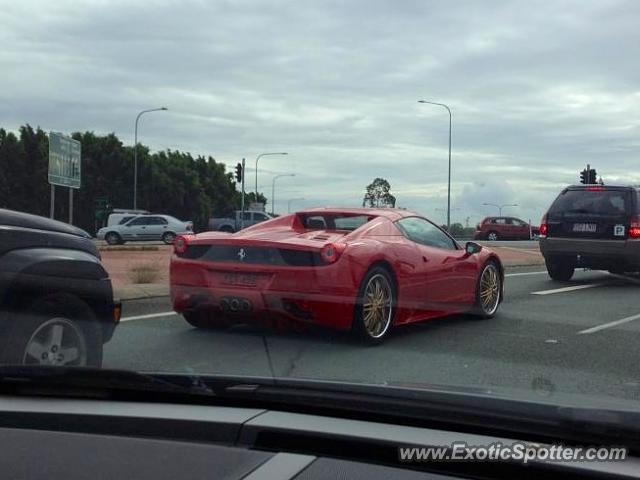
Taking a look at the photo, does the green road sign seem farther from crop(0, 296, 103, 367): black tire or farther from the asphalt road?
crop(0, 296, 103, 367): black tire

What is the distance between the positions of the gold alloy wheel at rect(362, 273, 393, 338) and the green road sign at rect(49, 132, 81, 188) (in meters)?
12.1

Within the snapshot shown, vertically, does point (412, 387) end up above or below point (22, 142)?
below

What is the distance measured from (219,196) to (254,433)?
250 feet

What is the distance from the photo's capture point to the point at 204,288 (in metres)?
7.46

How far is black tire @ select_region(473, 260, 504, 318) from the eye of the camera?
9.44m

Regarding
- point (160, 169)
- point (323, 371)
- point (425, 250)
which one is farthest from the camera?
point (160, 169)

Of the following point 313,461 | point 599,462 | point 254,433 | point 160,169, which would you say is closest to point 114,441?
point 254,433

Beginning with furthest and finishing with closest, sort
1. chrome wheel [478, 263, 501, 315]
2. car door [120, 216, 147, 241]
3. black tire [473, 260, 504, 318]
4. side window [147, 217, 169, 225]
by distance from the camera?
side window [147, 217, 169, 225] → car door [120, 216, 147, 241] → chrome wheel [478, 263, 501, 315] → black tire [473, 260, 504, 318]

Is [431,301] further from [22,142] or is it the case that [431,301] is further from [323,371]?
[22,142]

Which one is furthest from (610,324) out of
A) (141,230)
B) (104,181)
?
(104,181)

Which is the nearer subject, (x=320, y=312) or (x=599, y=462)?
(x=599, y=462)

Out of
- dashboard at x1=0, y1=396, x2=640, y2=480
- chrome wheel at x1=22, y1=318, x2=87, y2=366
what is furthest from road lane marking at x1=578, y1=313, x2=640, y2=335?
dashboard at x1=0, y1=396, x2=640, y2=480

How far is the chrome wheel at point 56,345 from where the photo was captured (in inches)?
193

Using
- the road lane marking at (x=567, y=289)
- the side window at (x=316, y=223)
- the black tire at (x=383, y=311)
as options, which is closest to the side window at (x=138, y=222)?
the road lane marking at (x=567, y=289)
